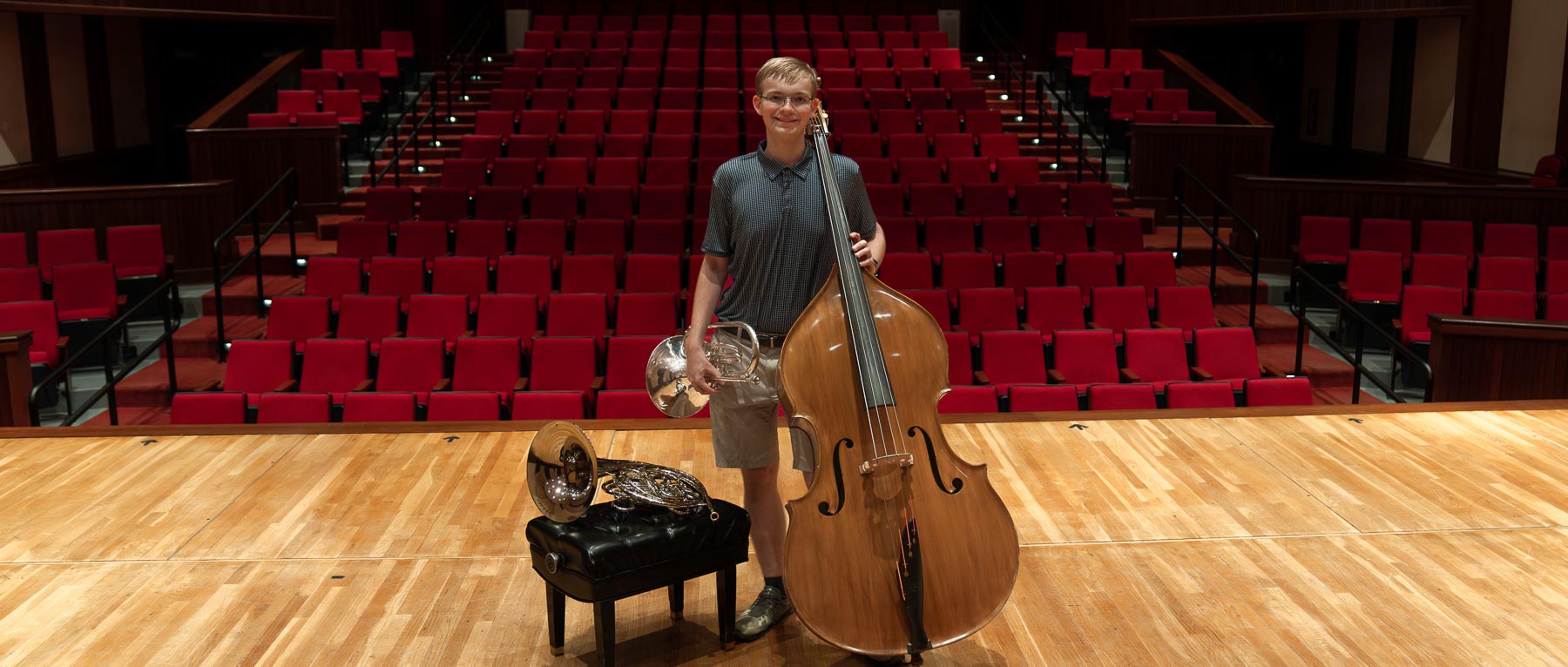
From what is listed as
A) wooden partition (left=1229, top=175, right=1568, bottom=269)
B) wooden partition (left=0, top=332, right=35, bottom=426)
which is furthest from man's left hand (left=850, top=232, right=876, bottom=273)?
wooden partition (left=1229, top=175, right=1568, bottom=269)

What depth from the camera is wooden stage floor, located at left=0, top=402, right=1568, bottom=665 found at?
1.57m

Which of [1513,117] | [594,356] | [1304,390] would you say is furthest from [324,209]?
[1513,117]

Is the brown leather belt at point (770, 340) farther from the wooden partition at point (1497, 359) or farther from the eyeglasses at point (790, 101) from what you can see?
the wooden partition at point (1497, 359)

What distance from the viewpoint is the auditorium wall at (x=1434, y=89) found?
6484mm

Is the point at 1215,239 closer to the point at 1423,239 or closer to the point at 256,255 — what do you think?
the point at 1423,239

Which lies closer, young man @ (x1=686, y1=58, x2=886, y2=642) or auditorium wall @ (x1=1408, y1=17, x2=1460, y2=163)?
young man @ (x1=686, y1=58, x2=886, y2=642)

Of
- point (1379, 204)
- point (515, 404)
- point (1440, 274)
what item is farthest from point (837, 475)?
point (1379, 204)

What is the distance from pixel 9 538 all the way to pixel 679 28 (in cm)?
593

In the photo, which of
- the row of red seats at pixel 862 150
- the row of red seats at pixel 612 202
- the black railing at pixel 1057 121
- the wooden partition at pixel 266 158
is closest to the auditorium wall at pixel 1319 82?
the black railing at pixel 1057 121

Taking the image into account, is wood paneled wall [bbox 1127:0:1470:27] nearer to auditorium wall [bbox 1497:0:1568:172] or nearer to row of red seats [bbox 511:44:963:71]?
auditorium wall [bbox 1497:0:1568:172]

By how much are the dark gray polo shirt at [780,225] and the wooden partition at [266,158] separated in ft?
14.6

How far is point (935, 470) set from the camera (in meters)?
1.32

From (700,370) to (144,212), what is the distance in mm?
4344

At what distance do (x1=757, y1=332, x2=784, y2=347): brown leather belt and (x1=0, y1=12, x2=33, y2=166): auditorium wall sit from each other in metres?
6.22
